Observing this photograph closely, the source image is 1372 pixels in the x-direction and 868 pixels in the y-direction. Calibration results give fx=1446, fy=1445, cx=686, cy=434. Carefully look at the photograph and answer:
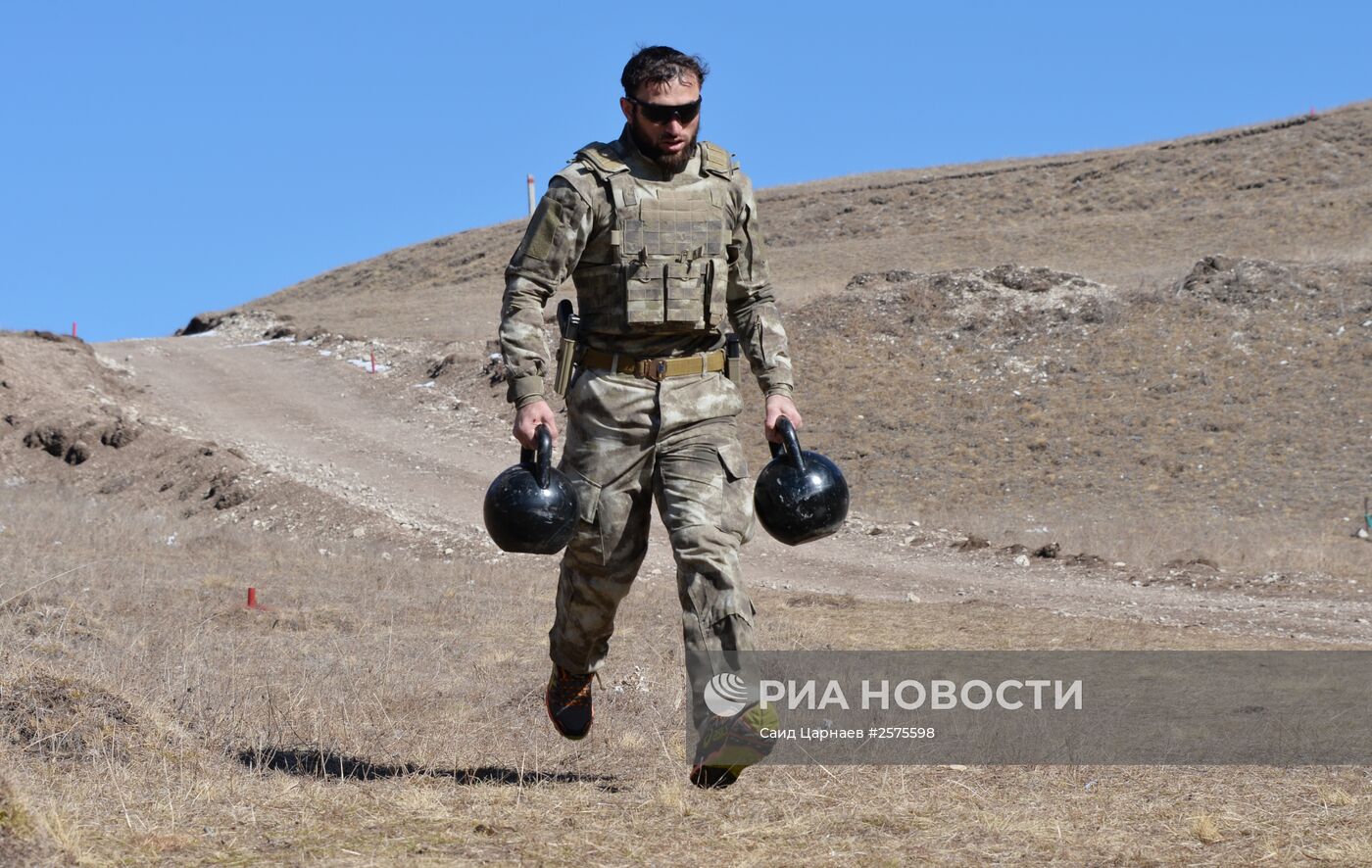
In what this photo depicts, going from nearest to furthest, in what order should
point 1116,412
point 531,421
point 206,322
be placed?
point 531,421 < point 1116,412 < point 206,322

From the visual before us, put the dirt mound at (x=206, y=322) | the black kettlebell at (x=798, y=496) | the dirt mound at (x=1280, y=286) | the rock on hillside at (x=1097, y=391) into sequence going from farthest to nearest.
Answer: the dirt mound at (x=206, y=322)
the dirt mound at (x=1280, y=286)
the rock on hillside at (x=1097, y=391)
the black kettlebell at (x=798, y=496)

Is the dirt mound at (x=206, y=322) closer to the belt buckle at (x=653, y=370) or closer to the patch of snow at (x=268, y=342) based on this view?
the patch of snow at (x=268, y=342)

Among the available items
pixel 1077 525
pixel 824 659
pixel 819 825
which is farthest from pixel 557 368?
pixel 1077 525

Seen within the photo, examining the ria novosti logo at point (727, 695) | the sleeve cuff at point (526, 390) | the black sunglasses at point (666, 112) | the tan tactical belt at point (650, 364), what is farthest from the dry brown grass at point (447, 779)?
the black sunglasses at point (666, 112)

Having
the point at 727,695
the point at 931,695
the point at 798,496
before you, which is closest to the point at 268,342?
the point at 931,695

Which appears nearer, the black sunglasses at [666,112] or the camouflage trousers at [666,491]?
the camouflage trousers at [666,491]

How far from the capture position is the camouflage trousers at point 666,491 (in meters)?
4.82

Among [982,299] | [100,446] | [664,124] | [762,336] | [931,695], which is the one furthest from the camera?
[982,299]

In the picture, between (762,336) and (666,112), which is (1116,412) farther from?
(666,112)

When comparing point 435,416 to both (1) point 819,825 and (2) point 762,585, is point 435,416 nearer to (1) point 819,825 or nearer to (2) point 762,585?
(2) point 762,585

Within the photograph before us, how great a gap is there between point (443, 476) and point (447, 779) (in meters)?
15.0

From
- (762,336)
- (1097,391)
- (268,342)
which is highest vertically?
(268,342)

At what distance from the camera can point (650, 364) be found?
16.5 feet

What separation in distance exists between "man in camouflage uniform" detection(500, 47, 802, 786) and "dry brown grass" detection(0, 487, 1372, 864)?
0.77 meters
